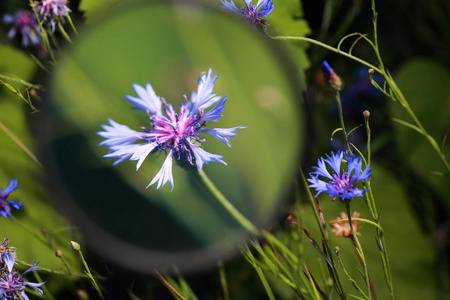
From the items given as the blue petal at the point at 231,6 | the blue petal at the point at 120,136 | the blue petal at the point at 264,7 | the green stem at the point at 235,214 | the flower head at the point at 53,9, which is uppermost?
the flower head at the point at 53,9

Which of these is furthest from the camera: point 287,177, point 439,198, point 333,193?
A: point 439,198

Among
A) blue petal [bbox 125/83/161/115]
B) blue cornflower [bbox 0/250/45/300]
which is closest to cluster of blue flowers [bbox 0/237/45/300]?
blue cornflower [bbox 0/250/45/300]

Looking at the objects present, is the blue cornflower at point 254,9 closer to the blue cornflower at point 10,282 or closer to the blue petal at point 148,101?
the blue petal at point 148,101

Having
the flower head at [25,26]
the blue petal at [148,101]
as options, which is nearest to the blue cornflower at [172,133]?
the blue petal at [148,101]

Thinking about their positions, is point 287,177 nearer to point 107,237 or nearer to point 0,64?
point 107,237

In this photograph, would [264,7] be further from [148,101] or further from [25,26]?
[25,26]

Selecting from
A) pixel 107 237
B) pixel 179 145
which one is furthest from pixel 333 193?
pixel 107 237
